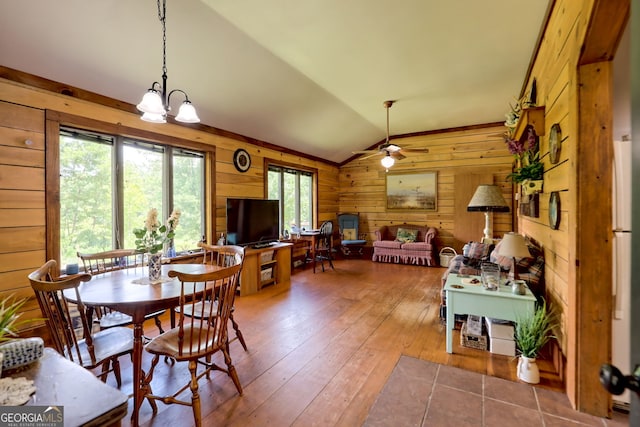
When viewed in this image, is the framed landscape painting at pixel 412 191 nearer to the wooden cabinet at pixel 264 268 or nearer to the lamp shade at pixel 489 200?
the lamp shade at pixel 489 200

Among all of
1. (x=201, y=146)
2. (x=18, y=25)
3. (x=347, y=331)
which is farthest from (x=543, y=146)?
(x=18, y=25)

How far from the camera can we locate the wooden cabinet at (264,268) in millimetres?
4297

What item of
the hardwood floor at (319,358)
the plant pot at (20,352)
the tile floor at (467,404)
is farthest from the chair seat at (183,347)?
the tile floor at (467,404)

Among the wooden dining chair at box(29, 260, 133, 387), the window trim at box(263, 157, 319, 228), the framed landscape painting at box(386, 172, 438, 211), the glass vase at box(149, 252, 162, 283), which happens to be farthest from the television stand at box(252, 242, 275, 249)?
the framed landscape painting at box(386, 172, 438, 211)

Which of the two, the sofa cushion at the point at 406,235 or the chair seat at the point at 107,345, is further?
the sofa cushion at the point at 406,235

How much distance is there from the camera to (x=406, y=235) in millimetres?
6660

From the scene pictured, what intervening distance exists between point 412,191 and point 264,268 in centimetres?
406

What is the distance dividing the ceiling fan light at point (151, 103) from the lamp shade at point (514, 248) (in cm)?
282

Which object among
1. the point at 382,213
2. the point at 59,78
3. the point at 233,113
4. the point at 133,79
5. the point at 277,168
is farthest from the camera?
the point at 382,213

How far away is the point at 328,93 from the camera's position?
174 inches

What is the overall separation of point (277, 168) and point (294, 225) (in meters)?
1.28

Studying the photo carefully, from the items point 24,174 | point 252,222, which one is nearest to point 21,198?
point 24,174

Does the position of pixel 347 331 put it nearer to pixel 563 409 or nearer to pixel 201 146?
pixel 563 409

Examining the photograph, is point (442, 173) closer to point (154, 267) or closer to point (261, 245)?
point (261, 245)
